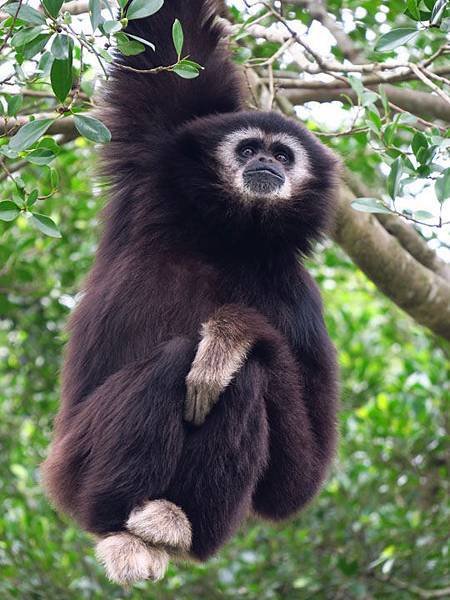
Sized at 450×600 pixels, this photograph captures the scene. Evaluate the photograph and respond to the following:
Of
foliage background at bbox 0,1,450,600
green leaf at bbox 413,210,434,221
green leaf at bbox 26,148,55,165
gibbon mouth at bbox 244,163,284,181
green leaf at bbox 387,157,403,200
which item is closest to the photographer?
green leaf at bbox 26,148,55,165

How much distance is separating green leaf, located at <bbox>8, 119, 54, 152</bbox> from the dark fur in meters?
1.15

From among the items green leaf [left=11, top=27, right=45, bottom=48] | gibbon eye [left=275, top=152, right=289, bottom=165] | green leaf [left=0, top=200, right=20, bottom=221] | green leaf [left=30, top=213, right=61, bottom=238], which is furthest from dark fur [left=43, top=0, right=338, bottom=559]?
green leaf [left=11, top=27, right=45, bottom=48]

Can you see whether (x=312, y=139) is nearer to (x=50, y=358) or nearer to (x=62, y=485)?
(x=62, y=485)

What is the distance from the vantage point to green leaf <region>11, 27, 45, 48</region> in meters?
3.61

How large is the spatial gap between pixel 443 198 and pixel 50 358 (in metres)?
4.49

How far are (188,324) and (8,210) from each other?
1.19 meters

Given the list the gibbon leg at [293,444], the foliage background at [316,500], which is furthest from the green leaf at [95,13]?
the foliage background at [316,500]

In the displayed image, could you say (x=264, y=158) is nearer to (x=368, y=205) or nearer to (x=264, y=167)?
(x=264, y=167)

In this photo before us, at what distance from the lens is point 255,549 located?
828cm

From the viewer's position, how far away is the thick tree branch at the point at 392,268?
20.4 feet

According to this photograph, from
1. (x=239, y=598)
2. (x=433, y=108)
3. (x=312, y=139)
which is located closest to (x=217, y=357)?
(x=312, y=139)

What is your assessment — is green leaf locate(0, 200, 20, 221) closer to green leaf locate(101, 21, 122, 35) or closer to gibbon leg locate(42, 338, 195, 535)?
green leaf locate(101, 21, 122, 35)

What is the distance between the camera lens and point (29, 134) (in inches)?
147

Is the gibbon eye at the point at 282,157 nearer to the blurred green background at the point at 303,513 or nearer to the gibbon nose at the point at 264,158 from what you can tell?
the gibbon nose at the point at 264,158
